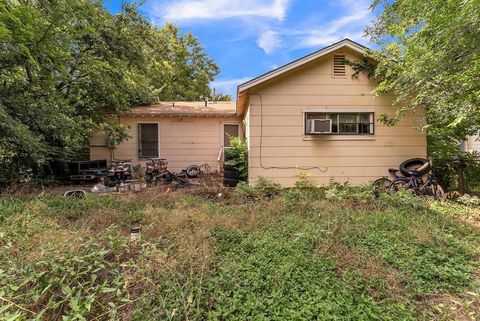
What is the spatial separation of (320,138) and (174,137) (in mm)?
6256

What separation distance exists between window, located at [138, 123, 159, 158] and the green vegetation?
653 cm

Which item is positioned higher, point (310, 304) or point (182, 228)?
point (182, 228)

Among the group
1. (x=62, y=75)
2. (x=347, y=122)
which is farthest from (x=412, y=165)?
(x=62, y=75)

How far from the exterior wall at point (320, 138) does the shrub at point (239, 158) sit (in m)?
0.41

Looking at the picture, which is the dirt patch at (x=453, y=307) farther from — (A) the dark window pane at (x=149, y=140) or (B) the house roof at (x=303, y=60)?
(A) the dark window pane at (x=149, y=140)

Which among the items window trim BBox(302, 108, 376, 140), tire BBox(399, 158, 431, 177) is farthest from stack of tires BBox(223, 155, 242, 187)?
tire BBox(399, 158, 431, 177)

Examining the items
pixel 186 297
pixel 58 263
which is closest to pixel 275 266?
pixel 186 297

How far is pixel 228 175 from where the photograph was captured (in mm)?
7664

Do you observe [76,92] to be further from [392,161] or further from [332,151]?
[392,161]

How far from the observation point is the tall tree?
4.16 metres

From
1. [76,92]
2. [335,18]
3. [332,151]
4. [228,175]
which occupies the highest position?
[335,18]

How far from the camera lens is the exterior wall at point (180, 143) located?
35.1 ft

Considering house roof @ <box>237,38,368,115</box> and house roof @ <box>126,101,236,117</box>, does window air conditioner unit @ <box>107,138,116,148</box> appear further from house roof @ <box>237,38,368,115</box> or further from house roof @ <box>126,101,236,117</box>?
house roof @ <box>237,38,368,115</box>

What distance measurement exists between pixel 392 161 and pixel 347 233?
14.5 feet
